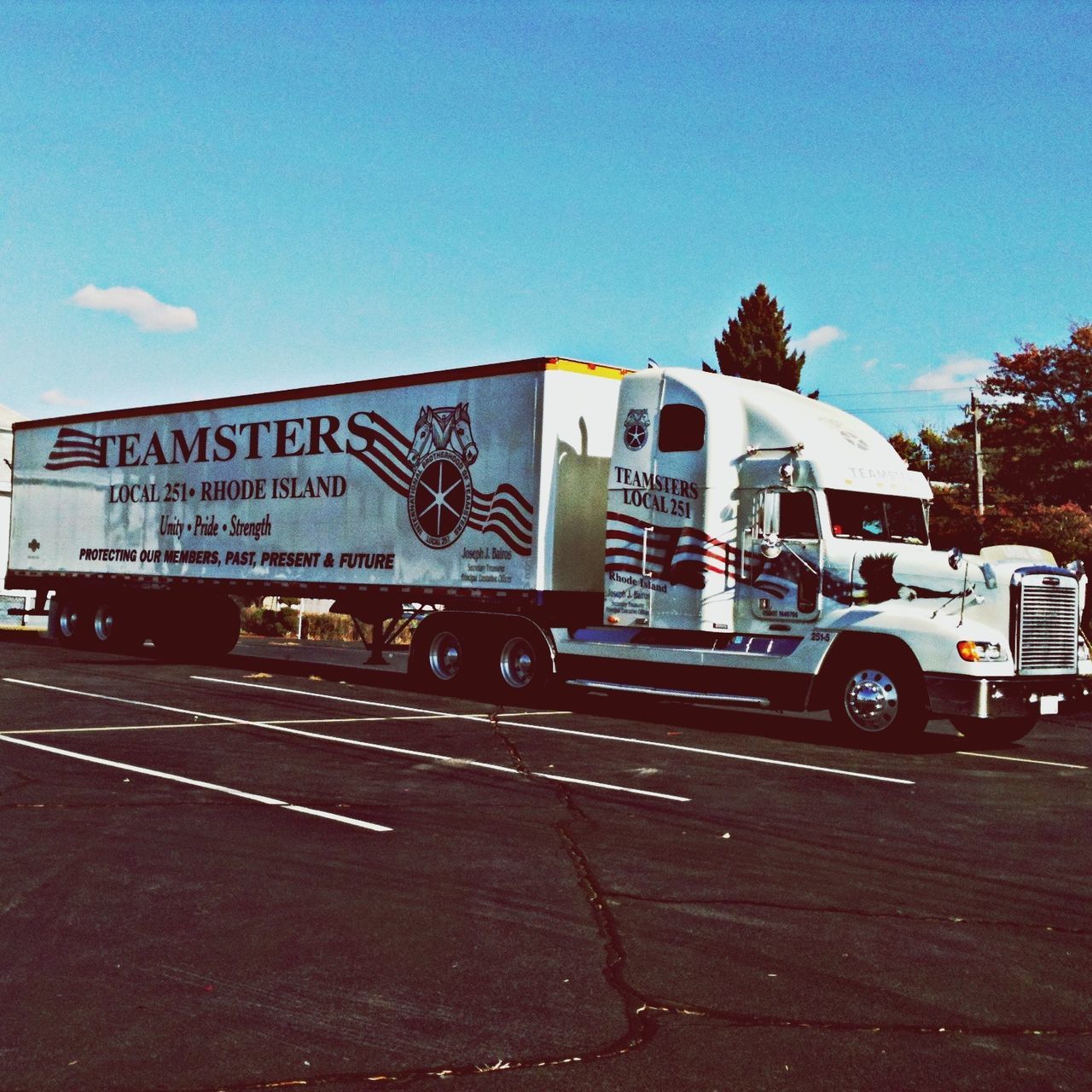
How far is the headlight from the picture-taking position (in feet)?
40.5

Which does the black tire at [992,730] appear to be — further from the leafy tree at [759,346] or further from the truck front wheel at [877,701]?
the leafy tree at [759,346]

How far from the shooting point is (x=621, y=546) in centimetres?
1523

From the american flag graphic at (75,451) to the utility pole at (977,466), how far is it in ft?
58.8

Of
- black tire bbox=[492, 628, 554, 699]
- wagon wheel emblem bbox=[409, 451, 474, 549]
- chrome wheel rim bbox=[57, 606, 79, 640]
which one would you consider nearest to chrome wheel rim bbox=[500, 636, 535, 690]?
black tire bbox=[492, 628, 554, 699]

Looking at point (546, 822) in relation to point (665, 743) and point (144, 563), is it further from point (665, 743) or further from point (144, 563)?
point (144, 563)

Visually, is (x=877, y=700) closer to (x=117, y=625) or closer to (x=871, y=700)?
(x=871, y=700)

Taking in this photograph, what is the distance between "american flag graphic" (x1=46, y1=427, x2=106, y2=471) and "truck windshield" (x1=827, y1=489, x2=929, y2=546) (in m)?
13.8

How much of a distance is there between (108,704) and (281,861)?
816 centimetres

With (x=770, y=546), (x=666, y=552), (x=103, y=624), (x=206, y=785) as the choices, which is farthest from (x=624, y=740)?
(x=103, y=624)

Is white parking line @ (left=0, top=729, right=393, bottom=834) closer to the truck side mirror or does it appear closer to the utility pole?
the truck side mirror

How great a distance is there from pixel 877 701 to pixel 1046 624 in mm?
1839

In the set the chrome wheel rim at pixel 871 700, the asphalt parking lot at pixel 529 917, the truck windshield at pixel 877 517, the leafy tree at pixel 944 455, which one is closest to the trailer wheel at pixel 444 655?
the asphalt parking lot at pixel 529 917

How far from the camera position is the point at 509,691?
16.5 m

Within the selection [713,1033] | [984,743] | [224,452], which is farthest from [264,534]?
[713,1033]
